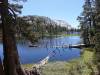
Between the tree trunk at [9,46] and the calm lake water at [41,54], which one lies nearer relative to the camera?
the tree trunk at [9,46]

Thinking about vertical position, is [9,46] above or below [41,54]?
above

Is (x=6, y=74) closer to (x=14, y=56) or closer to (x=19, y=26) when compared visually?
(x=14, y=56)

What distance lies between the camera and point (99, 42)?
42281mm

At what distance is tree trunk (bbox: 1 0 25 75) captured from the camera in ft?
63.1

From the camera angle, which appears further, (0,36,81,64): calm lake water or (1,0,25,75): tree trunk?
(0,36,81,64): calm lake water

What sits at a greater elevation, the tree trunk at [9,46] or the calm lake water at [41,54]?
the tree trunk at [9,46]

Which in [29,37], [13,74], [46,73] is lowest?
[46,73]

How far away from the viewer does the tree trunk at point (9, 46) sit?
1923 cm

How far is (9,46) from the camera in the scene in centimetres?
1947

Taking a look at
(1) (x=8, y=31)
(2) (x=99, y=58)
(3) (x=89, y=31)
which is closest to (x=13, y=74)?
(1) (x=8, y=31)

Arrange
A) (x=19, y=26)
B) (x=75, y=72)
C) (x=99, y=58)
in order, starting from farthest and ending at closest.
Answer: (x=99, y=58) < (x=75, y=72) < (x=19, y=26)

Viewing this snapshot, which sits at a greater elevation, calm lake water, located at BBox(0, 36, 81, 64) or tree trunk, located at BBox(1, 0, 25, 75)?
tree trunk, located at BBox(1, 0, 25, 75)

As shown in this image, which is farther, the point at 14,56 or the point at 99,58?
the point at 99,58

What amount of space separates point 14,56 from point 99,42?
965 inches
